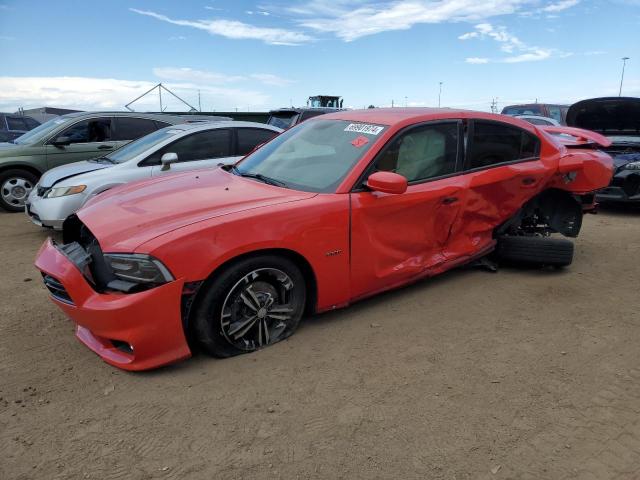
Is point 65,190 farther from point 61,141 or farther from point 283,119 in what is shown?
point 283,119

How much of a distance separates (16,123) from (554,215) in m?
Result: 17.3

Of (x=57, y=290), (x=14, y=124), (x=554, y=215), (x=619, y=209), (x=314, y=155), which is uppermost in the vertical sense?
(x=14, y=124)

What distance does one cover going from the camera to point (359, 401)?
2.57 metres

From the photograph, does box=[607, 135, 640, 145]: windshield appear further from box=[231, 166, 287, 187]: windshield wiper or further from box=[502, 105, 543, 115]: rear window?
box=[231, 166, 287, 187]: windshield wiper

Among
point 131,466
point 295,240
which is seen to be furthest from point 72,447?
point 295,240

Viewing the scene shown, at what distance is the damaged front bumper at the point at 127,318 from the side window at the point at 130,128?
598 cm

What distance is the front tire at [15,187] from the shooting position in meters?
7.73

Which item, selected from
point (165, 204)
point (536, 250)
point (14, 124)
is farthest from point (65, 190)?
point (14, 124)

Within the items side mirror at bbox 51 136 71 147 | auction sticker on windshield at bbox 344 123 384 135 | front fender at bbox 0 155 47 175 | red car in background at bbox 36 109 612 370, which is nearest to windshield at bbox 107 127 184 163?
side mirror at bbox 51 136 71 147

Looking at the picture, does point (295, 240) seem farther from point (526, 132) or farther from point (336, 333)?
point (526, 132)

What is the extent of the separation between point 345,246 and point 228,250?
85cm

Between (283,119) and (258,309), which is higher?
(283,119)

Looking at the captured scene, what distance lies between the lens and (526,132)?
444 cm

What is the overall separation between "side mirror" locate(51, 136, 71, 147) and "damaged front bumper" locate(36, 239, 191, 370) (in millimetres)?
5937
